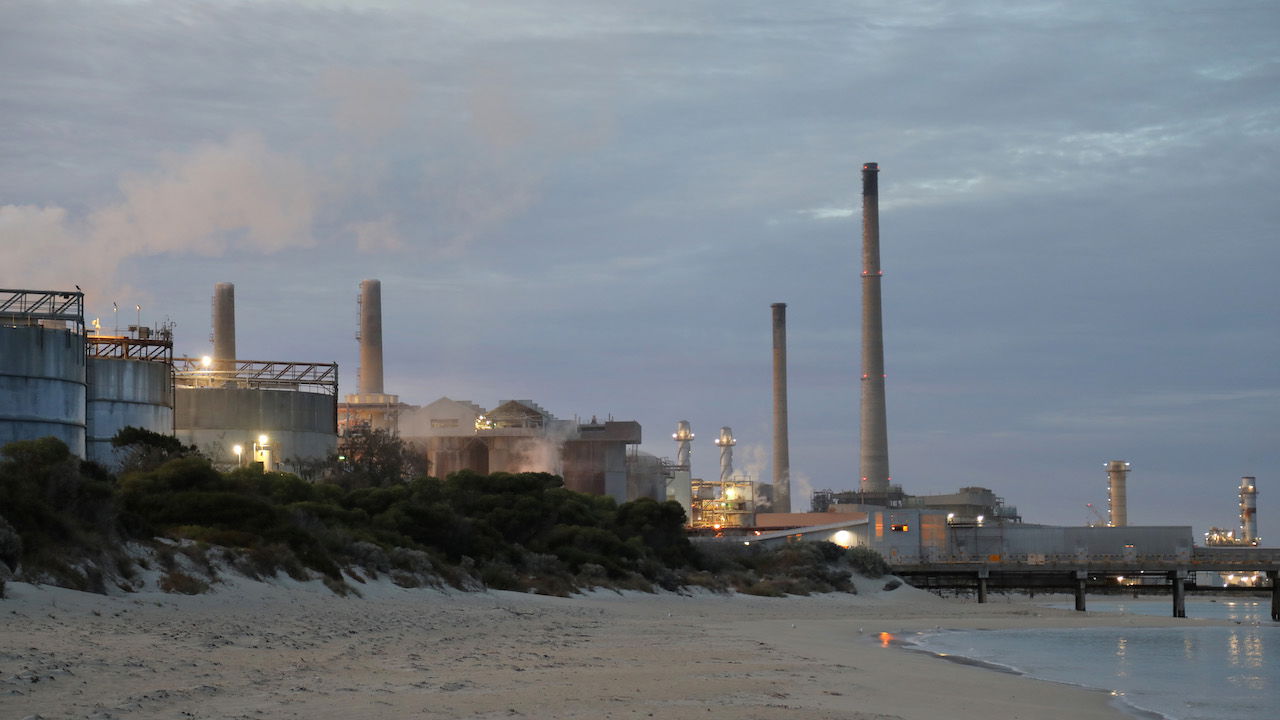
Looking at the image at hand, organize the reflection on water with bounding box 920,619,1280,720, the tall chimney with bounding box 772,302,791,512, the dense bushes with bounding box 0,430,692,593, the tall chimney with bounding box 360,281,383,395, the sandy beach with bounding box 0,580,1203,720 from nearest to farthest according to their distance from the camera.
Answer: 1. the sandy beach with bounding box 0,580,1203,720
2. the reflection on water with bounding box 920,619,1280,720
3. the dense bushes with bounding box 0,430,692,593
4. the tall chimney with bounding box 360,281,383,395
5. the tall chimney with bounding box 772,302,791,512

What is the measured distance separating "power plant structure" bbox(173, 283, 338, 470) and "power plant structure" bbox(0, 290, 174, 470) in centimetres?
470

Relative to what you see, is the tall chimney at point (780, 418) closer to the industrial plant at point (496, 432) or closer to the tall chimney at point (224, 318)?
the industrial plant at point (496, 432)

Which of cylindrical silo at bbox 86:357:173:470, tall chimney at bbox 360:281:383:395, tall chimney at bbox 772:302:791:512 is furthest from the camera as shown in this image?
tall chimney at bbox 772:302:791:512

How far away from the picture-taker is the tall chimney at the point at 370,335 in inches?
4134

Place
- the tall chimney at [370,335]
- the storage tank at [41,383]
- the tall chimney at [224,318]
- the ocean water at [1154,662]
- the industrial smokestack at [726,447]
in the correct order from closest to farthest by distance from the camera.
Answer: the ocean water at [1154,662] → the storage tank at [41,383] → the tall chimney at [224,318] → the tall chimney at [370,335] → the industrial smokestack at [726,447]

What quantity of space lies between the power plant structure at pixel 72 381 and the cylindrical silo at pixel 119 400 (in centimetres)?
5

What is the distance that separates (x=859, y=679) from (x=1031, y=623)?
112 ft

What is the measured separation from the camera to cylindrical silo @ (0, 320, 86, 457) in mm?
49344

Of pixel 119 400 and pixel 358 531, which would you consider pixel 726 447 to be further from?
pixel 358 531

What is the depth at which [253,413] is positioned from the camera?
7606 centimetres

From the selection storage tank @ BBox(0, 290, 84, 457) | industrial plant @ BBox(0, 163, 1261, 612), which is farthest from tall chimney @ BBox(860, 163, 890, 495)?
storage tank @ BBox(0, 290, 84, 457)

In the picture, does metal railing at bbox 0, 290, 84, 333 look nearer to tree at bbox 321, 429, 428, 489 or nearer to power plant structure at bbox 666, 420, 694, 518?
tree at bbox 321, 429, 428, 489

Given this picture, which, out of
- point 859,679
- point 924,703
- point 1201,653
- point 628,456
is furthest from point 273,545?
point 628,456

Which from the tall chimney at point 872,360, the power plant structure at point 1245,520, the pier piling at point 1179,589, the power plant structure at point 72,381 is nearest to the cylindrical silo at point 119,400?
the power plant structure at point 72,381
